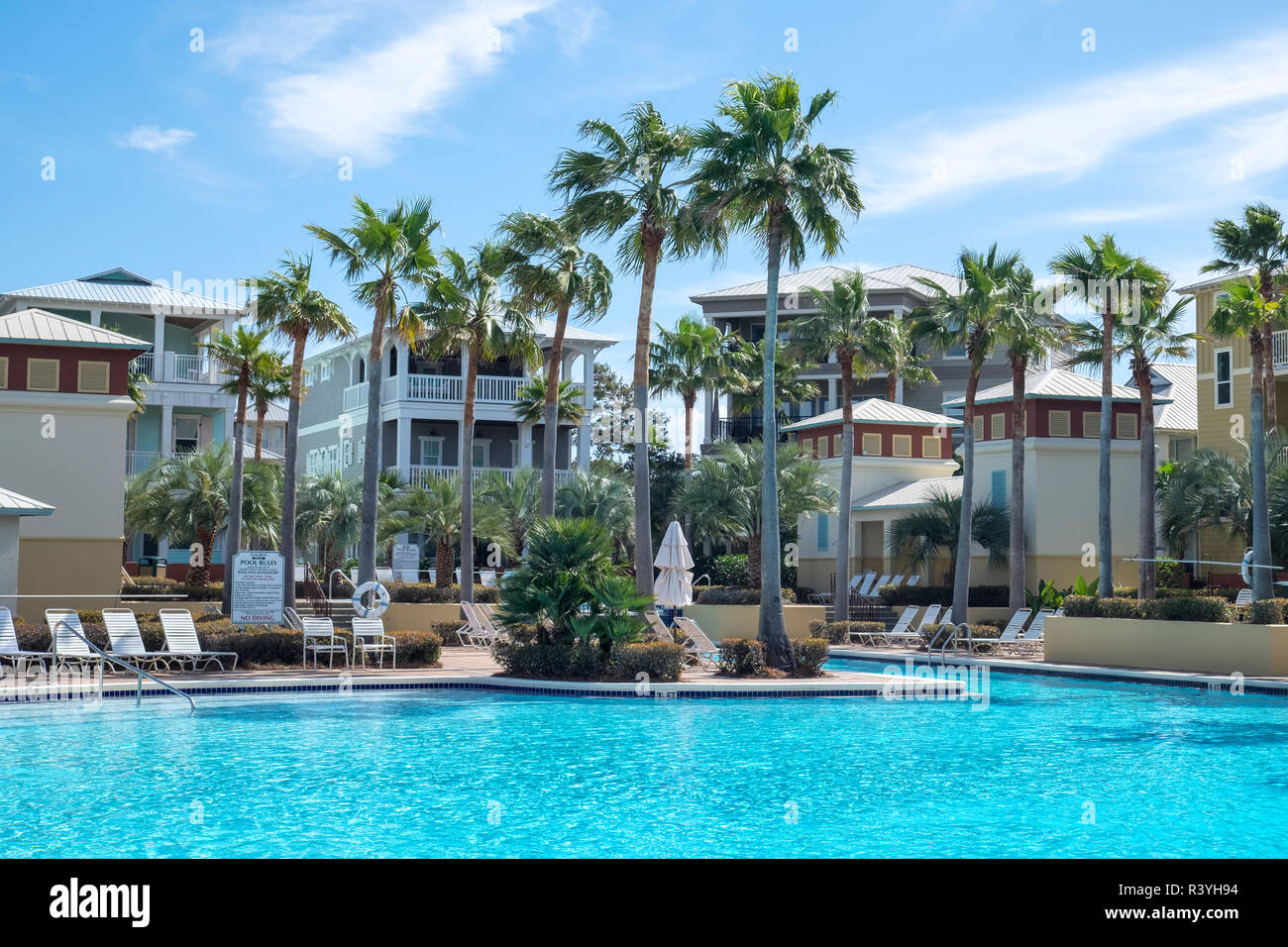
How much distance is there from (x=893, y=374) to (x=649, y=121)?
18.4 metres

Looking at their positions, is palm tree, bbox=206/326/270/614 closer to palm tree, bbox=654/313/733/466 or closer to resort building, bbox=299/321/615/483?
resort building, bbox=299/321/615/483

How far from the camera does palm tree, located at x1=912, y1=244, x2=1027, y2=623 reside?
85.6 ft

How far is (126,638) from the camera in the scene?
17.3 metres

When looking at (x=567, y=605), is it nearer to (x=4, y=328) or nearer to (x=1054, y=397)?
(x=4, y=328)

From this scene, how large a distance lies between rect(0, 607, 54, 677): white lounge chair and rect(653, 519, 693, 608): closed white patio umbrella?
9.55 meters

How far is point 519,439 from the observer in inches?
1563

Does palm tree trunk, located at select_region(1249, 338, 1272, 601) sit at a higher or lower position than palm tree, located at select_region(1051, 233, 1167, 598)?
lower

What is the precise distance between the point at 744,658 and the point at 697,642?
1.60 m

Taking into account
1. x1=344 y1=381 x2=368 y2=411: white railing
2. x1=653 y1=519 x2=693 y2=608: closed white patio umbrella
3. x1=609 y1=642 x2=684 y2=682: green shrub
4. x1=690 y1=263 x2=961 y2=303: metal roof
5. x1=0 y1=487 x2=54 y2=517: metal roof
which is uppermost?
x1=690 y1=263 x2=961 y2=303: metal roof

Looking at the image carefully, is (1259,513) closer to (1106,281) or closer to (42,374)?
(1106,281)

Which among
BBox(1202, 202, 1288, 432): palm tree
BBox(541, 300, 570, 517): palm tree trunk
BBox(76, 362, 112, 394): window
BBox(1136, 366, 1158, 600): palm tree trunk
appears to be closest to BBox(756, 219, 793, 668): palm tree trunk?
BBox(541, 300, 570, 517): palm tree trunk

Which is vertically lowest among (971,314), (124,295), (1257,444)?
(1257,444)

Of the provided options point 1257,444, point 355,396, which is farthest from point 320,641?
point 355,396
